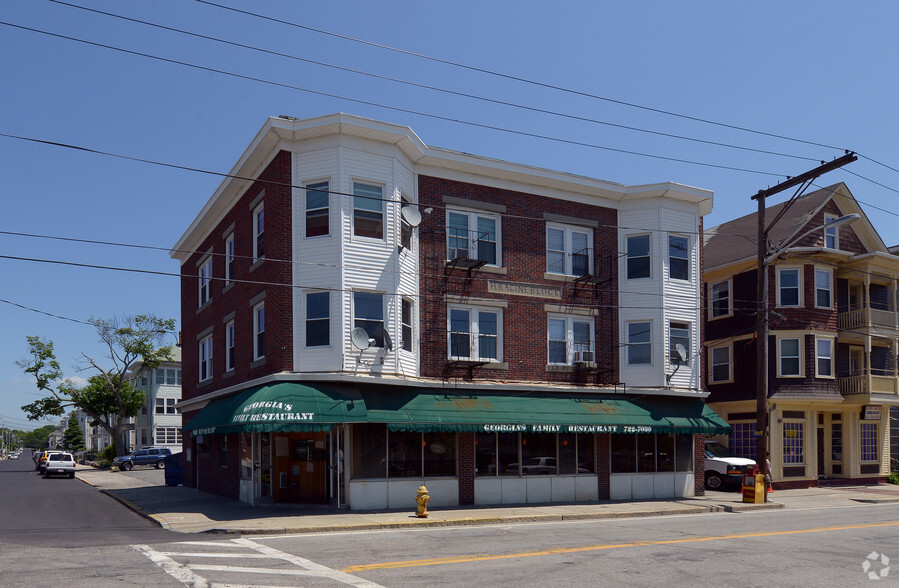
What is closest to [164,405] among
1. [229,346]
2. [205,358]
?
[205,358]

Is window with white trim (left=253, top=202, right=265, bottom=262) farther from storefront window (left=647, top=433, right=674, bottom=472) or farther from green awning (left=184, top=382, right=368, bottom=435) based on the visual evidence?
storefront window (left=647, top=433, right=674, bottom=472)

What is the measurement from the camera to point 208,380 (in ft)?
95.8

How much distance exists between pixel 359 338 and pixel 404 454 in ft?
12.3

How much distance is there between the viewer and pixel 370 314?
2103 cm

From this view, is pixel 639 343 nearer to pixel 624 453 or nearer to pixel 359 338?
pixel 624 453

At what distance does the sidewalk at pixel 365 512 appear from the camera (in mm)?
17531

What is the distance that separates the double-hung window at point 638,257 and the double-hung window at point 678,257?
79cm

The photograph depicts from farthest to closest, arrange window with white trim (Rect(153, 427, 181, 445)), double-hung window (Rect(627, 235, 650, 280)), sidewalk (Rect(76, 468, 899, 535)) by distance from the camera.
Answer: window with white trim (Rect(153, 427, 181, 445)) < double-hung window (Rect(627, 235, 650, 280)) < sidewalk (Rect(76, 468, 899, 535))

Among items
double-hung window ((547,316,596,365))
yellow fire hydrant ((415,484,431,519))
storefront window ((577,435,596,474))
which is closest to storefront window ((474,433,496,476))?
storefront window ((577,435,596,474))

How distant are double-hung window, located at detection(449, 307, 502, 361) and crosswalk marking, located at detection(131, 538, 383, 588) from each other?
9.88 m

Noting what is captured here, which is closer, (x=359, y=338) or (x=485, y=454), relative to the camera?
(x=359, y=338)

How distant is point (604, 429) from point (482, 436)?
3783mm

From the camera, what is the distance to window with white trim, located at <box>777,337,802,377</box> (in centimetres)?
3312

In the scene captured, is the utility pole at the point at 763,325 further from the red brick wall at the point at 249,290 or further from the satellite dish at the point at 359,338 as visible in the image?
the red brick wall at the point at 249,290
